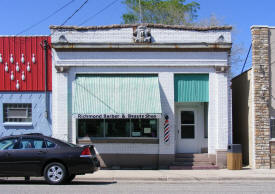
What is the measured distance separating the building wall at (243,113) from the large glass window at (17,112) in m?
9.49

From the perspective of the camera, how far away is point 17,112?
57.6ft

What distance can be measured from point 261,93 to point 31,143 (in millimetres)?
9570

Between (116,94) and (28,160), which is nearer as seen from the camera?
(28,160)

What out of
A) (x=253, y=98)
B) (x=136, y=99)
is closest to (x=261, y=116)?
(x=253, y=98)

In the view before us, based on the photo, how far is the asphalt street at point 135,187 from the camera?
36.0 ft

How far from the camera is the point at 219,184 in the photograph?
12961 mm

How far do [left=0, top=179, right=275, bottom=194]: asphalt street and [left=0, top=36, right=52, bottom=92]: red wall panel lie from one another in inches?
→ 213

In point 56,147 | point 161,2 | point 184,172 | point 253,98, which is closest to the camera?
point 56,147

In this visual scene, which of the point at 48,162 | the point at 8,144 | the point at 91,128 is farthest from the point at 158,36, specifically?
the point at 8,144

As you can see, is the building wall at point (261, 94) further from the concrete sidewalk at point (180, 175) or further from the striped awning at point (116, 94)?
the striped awning at point (116, 94)

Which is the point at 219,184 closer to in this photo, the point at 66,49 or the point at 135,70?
the point at 135,70

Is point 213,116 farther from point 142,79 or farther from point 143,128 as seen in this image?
point 142,79

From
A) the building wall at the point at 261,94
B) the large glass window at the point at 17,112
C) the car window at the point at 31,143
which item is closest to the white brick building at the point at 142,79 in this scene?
the building wall at the point at 261,94

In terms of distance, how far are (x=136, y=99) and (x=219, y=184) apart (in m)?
5.14
